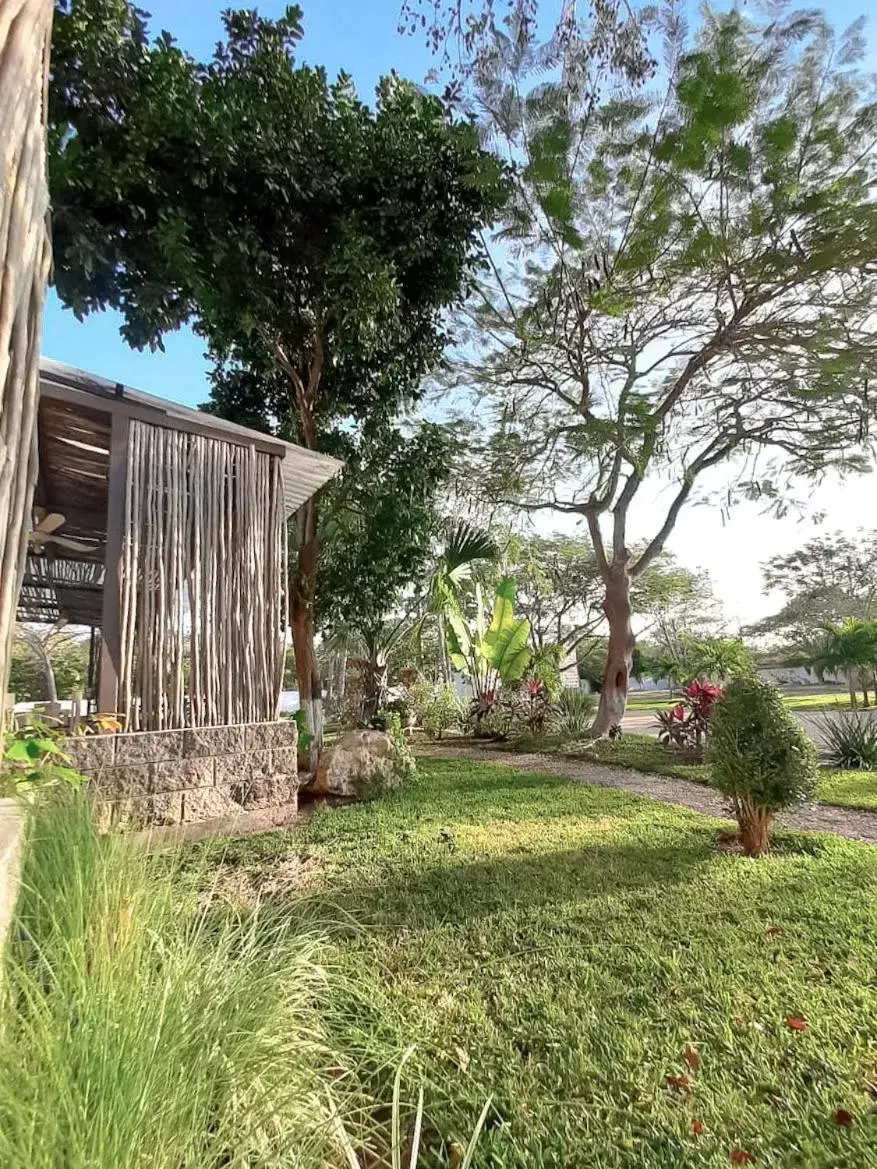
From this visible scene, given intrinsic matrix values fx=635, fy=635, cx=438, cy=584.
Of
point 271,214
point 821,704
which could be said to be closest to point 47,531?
point 271,214

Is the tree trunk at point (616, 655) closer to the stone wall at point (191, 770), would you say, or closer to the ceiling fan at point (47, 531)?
the stone wall at point (191, 770)

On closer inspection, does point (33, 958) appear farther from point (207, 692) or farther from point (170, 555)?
point (170, 555)

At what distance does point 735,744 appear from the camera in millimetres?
4570

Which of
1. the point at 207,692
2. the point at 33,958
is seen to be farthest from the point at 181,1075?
the point at 207,692

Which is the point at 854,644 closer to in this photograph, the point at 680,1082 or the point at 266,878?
the point at 266,878

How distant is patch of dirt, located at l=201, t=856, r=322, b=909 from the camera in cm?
355

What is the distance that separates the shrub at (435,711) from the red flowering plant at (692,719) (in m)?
4.57

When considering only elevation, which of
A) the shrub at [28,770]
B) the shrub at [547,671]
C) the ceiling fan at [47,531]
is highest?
the ceiling fan at [47,531]

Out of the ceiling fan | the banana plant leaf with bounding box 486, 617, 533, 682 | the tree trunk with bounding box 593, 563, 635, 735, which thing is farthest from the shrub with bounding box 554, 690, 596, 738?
the ceiling fan

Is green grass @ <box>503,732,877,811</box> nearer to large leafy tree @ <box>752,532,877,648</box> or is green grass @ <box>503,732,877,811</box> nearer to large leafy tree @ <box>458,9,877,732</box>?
large leafy tree @ <box>458,9,877,732</box>

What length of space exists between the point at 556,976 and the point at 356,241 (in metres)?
7.02

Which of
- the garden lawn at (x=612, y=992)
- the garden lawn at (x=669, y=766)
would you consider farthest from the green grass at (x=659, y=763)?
the garden lawn at (x=612, y=992)

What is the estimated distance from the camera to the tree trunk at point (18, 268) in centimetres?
90

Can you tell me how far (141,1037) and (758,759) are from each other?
427 centimetres
